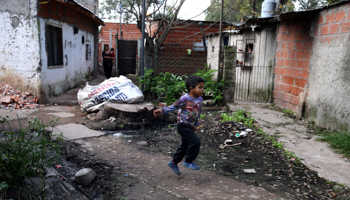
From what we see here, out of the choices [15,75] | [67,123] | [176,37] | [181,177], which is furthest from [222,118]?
[176,37]

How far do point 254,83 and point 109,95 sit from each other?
450cm

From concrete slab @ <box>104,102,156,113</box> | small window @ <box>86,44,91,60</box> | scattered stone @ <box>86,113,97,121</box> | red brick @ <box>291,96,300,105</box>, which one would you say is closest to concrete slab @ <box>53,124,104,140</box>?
scattered stone @ <box>86,113,97,121</box>

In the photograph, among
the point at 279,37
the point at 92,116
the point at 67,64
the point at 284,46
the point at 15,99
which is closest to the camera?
the point at 92,116

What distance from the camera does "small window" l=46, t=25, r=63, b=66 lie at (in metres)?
7.27

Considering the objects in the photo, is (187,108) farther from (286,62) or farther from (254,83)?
(254,83)

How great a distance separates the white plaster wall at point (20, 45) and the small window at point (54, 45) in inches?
20.8

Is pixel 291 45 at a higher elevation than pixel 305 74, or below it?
higher

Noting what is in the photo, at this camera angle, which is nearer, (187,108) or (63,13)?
(187,108)

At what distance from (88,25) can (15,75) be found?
219 inches

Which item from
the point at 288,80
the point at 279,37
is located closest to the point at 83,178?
the point at 288,80

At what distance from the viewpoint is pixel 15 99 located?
21.0 feet

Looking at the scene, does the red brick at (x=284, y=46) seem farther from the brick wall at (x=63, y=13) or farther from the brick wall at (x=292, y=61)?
the brick wall at (x=63, y=13)

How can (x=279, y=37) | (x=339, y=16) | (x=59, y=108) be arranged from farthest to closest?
(x=279, y=37)
(x=59, y=108)
(x=339, y=16)

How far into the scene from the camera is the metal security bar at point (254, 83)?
7564 mm
